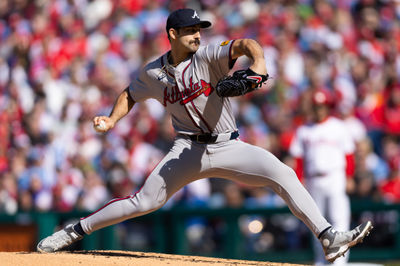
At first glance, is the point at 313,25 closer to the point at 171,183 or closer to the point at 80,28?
the point at 80,28

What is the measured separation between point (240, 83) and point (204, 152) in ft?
2.90

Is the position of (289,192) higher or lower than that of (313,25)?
lower

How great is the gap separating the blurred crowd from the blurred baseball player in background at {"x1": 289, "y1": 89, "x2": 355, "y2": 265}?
0.28 m

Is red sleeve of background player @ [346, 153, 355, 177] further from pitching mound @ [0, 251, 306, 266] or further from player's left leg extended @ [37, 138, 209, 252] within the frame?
player's left leg extended @ [37, 138, 209, 252]

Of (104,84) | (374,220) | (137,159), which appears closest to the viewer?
(374,220)

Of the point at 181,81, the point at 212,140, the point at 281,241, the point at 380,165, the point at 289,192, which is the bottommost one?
the point at 281,241

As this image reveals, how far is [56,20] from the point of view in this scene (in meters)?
13.0

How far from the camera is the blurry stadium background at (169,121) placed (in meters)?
8.47

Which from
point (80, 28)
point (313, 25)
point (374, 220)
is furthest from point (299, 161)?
point (80, 28)

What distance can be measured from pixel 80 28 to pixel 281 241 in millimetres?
6166

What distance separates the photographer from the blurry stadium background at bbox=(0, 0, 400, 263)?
333 inches

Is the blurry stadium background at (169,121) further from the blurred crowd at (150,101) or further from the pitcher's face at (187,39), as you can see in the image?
the pitcher's face at (187,39)

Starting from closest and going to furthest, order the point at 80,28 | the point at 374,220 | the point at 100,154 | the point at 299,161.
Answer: the point at 299,161, the point at 374,220, the point at 100,154, the point at 80,28

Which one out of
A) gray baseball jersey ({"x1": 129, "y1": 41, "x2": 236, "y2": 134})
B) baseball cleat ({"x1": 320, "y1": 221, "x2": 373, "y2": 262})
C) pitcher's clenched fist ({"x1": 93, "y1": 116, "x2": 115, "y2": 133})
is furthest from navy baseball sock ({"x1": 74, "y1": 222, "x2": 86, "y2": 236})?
baseball cleat ({"x1": 320, "y1": 221, "x2": 373, "y2": 262})
